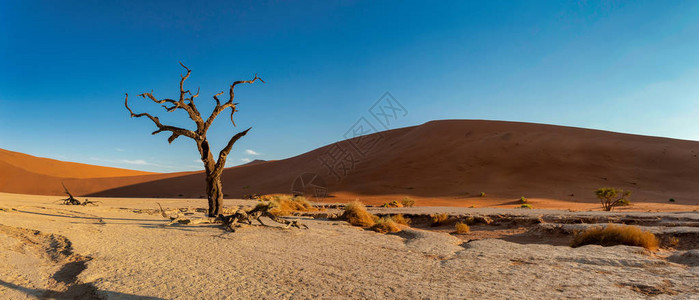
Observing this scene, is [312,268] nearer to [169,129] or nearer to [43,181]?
[169,129]

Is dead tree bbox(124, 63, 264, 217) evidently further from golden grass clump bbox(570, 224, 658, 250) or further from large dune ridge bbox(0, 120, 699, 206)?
large dune ridge bbox(0, 120, 699, 206)

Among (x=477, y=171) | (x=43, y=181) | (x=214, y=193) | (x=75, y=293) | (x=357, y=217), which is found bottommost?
(x=75, y=293)

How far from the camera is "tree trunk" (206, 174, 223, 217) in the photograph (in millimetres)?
9664

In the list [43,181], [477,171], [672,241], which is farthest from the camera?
[43,181]

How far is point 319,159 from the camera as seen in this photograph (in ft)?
161

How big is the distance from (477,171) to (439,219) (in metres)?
19.7

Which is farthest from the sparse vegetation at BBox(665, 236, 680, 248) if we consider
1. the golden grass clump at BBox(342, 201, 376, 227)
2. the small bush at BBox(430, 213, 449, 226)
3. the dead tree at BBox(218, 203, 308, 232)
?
the dead tree at BBox(218, 203, 308, 232)

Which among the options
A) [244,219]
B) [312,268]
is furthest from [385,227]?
[312,268]

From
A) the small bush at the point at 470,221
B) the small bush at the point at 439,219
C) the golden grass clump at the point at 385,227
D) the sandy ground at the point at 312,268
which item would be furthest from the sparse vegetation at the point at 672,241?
the small bush at the point at 439,219

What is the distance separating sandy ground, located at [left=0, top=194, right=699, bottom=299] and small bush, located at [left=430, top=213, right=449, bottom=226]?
4.74 meters

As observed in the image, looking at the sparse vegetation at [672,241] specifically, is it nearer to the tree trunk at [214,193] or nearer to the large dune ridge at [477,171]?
the tree trunk at [214,193]

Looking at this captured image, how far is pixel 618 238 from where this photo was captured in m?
6.43

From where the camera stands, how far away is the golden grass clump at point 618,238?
614cm

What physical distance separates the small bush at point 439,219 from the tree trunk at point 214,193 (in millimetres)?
6564
